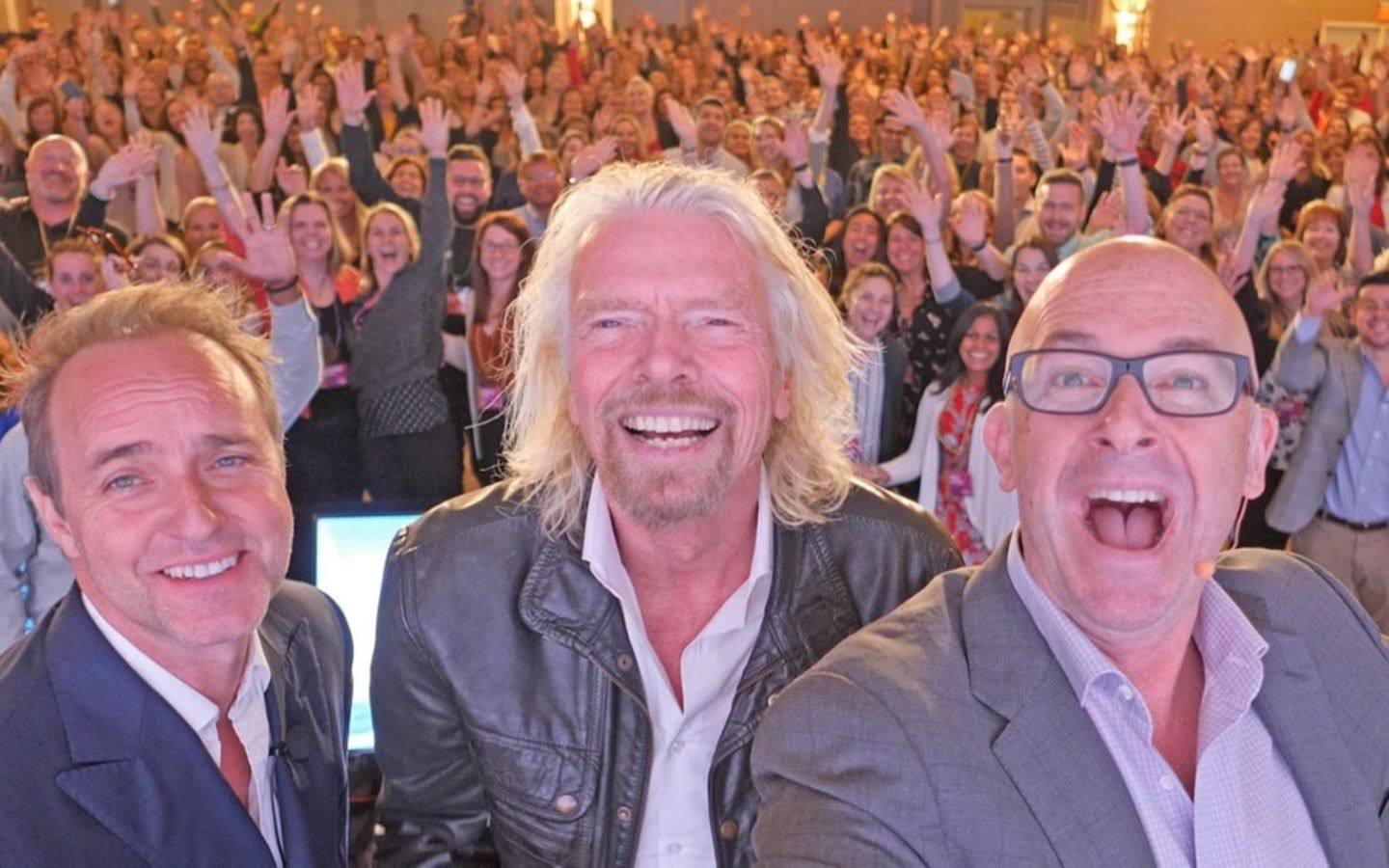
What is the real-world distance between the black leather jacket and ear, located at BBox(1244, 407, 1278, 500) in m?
0.45

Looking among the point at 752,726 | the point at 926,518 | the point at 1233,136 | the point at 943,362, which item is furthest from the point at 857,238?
the point at 1233,136

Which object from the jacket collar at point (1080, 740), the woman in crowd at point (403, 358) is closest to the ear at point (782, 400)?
the jacket collar at point (1080, 740)

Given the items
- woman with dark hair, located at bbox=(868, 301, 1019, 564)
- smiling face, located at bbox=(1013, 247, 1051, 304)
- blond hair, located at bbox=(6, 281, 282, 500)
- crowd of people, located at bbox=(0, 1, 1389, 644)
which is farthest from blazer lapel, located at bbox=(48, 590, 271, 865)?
smiling face, located at bbox=(1013, 247, 1051, 304)

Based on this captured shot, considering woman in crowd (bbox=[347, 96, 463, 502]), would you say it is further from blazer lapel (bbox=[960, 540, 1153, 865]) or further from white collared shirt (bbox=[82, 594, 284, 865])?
blazer lapel (bbox=[960, 540, 1153, 865])

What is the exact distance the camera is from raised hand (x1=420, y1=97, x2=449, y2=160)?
5160 mm

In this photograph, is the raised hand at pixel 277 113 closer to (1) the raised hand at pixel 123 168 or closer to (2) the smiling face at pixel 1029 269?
(1) the raised hand at pixel 123 168

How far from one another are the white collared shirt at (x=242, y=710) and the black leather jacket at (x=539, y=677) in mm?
171

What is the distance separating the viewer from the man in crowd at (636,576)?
154 cm

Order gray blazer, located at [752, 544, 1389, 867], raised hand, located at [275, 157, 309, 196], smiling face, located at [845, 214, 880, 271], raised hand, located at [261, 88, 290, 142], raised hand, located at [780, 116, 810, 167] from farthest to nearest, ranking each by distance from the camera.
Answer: raised hand, located at [275, 157, 309, 196]
raised hand, located at [780, 116, 810, 167]
raised hand, located at [261, 88, 290, 142]
smiling face, located at [845, 214, 880, 271]
gray blazer, located at [752, 544, 1389, 867]

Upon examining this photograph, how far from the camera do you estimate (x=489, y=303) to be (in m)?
4.66

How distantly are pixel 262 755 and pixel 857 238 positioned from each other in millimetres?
4278

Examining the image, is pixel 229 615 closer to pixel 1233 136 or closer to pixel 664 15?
pixel 1233 136

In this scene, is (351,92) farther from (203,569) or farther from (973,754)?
(973,754)

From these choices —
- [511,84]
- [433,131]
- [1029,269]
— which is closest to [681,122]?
[511,84]
